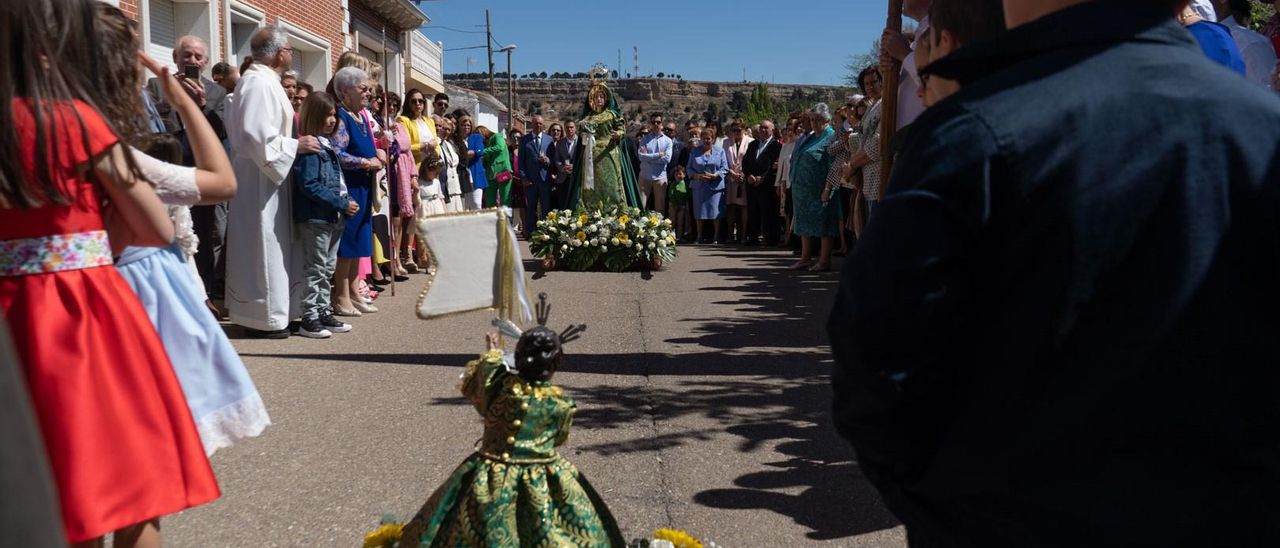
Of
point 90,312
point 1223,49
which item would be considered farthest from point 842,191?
point 90,312

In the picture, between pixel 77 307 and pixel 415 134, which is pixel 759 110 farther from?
pixel 77 307

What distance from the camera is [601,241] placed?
1287 centimetres

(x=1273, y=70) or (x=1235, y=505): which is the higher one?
(x=1273, y=70)

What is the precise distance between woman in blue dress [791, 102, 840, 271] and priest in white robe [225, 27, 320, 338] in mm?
6566

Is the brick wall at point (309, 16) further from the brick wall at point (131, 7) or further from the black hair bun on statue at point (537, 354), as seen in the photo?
the black hair bun on statue at point (537, 354)

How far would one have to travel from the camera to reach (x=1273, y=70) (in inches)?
201

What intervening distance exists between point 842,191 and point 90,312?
11536 millimetres

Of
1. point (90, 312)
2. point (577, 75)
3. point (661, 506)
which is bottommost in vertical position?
point (661, 506)

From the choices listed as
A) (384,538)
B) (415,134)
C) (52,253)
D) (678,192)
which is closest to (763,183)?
(678,192)

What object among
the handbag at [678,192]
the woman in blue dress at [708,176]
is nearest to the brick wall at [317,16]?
the handbag at [678,192]

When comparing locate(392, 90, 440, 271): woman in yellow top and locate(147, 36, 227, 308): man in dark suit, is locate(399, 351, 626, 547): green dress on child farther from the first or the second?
locate(392, 90, 440, 271): woman in yellow top

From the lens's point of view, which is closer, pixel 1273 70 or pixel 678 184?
pixel 1273 70

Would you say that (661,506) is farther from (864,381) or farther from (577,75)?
(577,75)

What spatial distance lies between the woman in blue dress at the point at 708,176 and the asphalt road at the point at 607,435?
917cm
